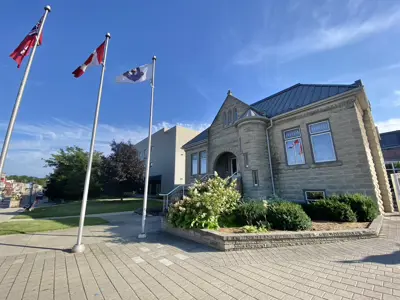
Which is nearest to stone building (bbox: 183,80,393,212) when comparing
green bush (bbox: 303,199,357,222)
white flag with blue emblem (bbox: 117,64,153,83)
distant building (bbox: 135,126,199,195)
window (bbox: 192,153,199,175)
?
green bush (bbox: 303,199,357,222)

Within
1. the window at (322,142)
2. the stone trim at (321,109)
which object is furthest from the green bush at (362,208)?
the stone trim at (321,109)

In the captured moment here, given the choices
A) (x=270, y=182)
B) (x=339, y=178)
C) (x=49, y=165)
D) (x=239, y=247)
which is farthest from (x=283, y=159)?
(x=49, y=165)

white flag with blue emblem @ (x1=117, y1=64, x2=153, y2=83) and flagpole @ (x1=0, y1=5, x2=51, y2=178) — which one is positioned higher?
white flag with blue emblem @ (x1=117, y1=64, x2=153, y2=83)

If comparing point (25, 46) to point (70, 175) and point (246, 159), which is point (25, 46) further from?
point (70, 175)

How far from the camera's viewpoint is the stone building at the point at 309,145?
390 inches

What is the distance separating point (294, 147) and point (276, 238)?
26.4ft

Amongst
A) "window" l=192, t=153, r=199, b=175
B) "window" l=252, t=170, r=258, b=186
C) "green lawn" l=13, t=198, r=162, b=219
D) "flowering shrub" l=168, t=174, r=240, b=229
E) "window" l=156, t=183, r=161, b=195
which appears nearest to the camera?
"flowering shrub" l=168, t=174, r=240, b=229

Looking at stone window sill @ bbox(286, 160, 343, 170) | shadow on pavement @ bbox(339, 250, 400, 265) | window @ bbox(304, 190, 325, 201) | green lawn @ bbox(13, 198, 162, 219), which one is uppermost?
stone window sill @ bbox(286, 160, 343, 170)

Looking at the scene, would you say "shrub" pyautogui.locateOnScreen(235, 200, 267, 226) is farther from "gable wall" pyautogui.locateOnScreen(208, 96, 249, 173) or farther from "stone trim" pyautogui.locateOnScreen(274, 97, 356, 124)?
"stone trim" pyautogui.locateOnScreen(274, 97, 356, 124)

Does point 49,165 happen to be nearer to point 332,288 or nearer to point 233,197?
point 233,197

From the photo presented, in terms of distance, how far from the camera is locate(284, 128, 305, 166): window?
11898mm

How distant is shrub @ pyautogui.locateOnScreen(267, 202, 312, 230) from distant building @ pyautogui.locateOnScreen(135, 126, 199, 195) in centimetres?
2351

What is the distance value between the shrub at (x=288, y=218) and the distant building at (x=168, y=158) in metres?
23.5

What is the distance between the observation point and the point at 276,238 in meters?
5.78
